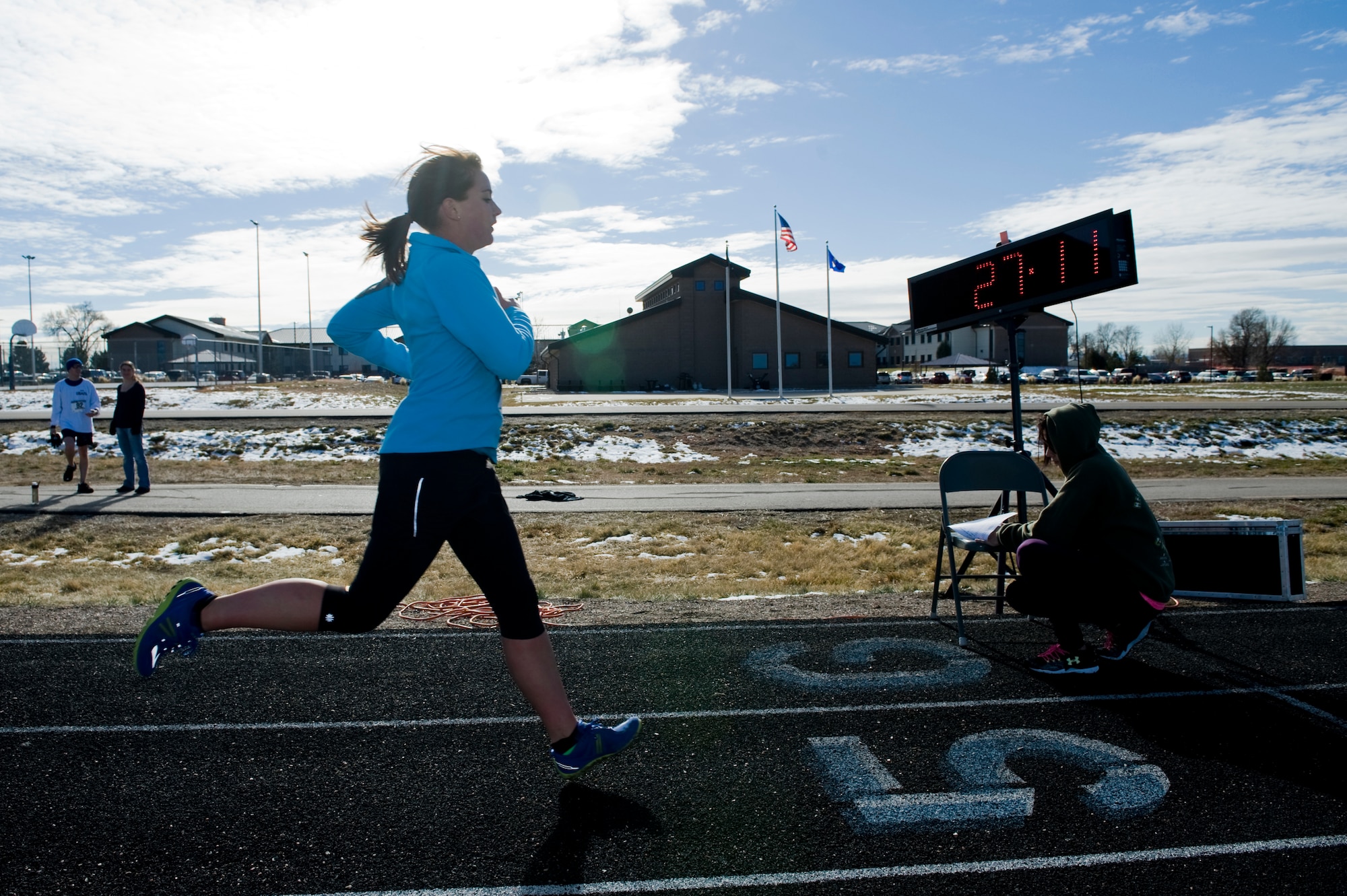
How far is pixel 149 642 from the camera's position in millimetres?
3500

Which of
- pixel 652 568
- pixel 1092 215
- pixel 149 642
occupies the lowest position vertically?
pixel 652 568

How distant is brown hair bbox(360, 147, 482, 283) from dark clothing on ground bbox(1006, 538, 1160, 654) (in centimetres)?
354

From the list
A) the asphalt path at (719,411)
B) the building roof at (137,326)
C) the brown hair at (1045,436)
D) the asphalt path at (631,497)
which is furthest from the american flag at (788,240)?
the building roof at (137,326)

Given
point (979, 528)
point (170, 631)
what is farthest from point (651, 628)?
point (170, 631)

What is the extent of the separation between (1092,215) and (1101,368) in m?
92.3

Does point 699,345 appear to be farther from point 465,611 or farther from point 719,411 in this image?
point 465,611

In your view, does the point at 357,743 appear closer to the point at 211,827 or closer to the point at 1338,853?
the point at 211,827

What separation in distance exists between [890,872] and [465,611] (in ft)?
13.8

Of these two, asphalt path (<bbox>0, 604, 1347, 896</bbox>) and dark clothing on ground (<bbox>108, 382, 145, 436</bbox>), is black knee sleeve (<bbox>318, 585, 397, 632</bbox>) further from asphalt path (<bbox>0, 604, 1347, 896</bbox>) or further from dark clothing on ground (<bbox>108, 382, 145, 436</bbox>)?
dark clothing on ground (<bbox>108, 382, 145, 436</bbox>)

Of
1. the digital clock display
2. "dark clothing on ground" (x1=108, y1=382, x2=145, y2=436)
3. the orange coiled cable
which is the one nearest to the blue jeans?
"dark clothing on ground" (x1=108, y1=382, x2=145, y2=436)

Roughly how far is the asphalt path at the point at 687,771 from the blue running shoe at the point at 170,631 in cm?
51

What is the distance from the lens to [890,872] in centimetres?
296

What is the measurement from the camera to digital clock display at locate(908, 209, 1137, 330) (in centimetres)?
684

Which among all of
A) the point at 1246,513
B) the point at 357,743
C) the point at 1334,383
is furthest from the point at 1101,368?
the point at 357,743
